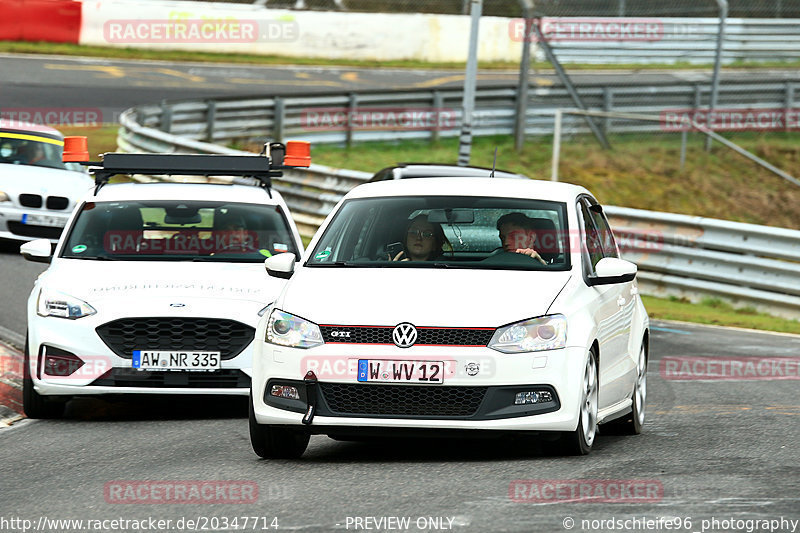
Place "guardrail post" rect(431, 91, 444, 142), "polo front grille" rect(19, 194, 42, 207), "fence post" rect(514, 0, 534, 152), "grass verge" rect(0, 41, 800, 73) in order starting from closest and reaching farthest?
"polo front grille" rect(19, 194, 42, 207) < "fence post" rect(514, 0, 534, 152) < "guardrail post" rect(431, 91, 444, 142) < "grass verge" rect(0, 41, 800, 73)

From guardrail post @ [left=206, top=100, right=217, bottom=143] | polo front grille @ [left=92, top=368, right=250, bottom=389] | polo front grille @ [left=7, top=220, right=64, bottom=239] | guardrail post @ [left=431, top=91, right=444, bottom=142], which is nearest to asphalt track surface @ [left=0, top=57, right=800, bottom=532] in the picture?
polo front grille @ [left=92, top=368, right=250, bottom=389]

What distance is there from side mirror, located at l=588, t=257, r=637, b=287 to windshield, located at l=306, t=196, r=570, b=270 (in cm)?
19

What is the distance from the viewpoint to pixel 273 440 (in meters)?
8.07

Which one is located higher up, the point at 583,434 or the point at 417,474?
the point at 583,434

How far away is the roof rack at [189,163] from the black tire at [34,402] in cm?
181

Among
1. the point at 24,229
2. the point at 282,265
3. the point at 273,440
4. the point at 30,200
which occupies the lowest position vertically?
the point at 24,229

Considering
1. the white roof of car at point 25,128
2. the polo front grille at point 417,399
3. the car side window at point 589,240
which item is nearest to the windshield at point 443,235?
the car side window at point 589,240

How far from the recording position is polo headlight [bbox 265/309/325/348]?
25.5 feet

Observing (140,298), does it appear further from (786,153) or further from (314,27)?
(314,27)

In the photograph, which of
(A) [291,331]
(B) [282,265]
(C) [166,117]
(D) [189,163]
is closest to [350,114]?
(C) [166,117]

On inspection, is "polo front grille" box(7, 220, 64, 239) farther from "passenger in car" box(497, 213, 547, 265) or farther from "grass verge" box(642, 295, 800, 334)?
"passenger in car" box(497, 213, 547, 265)

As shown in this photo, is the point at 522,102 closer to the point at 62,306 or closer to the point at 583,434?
the point at 62,306

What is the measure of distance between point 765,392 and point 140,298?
4804 mm

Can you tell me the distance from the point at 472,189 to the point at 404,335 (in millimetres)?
1670
